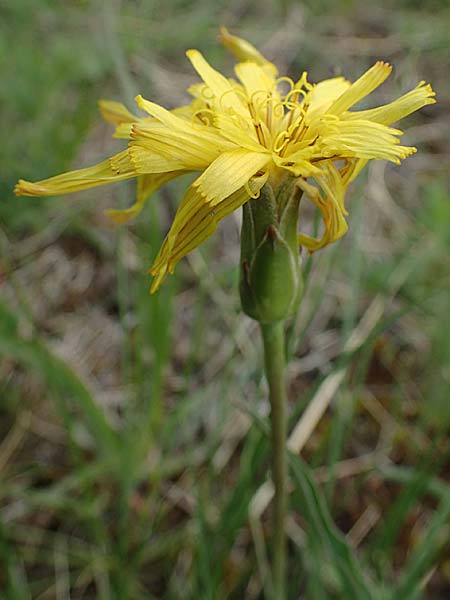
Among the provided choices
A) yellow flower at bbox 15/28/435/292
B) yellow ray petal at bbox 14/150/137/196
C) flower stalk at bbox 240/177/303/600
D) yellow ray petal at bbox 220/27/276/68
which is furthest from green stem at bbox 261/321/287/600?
yellow ray petal at bbox 220/27/276/68

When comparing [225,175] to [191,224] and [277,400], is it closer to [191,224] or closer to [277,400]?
[191,224]

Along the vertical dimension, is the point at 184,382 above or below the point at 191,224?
below

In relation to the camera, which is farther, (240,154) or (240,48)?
(240,48)

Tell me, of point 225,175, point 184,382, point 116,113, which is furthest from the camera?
point 184,382

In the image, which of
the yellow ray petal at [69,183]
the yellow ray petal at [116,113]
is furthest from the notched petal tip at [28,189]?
the yellow ray petal at [116,113]

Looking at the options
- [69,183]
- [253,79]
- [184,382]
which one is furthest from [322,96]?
[184,382]

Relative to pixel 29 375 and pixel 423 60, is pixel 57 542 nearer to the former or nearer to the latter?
pixel 29 375
